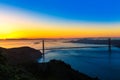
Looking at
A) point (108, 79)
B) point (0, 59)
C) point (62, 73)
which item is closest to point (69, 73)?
point (62, 73)

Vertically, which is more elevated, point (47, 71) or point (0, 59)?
point (0, 59)

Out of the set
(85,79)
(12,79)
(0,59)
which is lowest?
(85,79)

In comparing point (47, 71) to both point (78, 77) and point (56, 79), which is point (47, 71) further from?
point (78, 77)

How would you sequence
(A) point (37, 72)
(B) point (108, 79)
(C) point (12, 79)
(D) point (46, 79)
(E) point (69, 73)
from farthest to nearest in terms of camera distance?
(B) point (108, 79), (E) point (69, 73), (A) point (37, 72), (D) point (46, 79), (C) point (12, 79)

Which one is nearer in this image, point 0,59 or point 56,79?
point 0,59

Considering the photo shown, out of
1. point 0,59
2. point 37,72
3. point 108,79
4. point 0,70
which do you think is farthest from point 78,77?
point 108,79

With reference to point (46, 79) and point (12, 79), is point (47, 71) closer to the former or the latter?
point (46, 79)

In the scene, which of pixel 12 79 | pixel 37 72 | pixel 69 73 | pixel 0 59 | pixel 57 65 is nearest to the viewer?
pixel 12 79

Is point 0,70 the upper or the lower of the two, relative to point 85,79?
upper

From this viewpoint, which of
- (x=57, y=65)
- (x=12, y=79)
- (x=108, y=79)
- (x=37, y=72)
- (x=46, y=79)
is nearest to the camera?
(x=12, y=79)
